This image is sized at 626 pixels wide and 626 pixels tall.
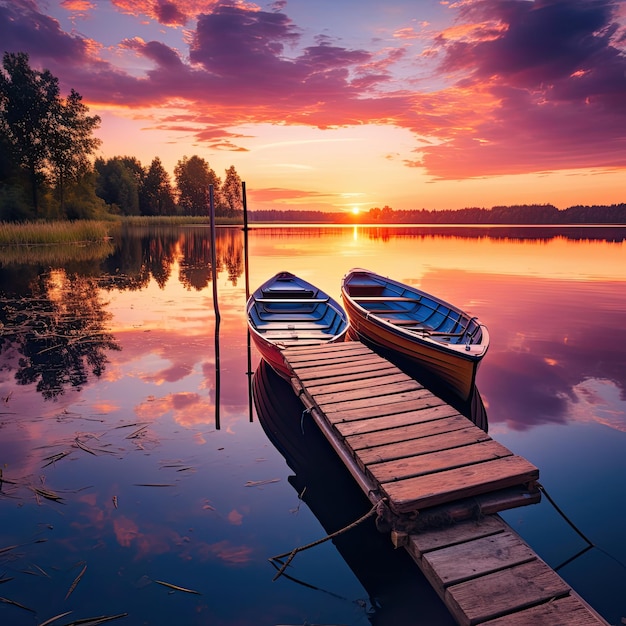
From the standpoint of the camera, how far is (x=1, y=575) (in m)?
4.39

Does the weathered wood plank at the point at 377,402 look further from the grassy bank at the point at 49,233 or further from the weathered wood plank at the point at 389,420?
the grassy bank at the point at 49,233

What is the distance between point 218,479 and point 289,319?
6.78 meters

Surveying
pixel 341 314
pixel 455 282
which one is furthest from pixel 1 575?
pixel 455 282

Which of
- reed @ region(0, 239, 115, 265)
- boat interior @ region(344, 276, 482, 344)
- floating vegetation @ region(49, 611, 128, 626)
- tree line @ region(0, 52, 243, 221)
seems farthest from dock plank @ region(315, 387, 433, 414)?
tree line @ region(0, 52, 243, 221)

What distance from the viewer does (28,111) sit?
156 ft

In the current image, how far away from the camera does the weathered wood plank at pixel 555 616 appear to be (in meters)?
3.26

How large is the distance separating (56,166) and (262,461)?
56022 mm

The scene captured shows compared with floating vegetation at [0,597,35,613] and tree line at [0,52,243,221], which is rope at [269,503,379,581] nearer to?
floating vegetation at [0,597,35,613]

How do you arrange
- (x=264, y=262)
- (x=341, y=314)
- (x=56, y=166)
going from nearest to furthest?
(x=341, y=314) < (x=264, y=262) < (x=56, y=166)

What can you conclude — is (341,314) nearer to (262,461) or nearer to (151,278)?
(262,461)

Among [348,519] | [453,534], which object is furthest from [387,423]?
[453,534]

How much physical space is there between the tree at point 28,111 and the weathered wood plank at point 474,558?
186ft

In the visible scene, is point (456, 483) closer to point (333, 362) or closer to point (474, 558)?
point (474, 558)

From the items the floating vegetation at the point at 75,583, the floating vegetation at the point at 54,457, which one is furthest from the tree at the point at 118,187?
the floating vegetation at the point at 75,583
